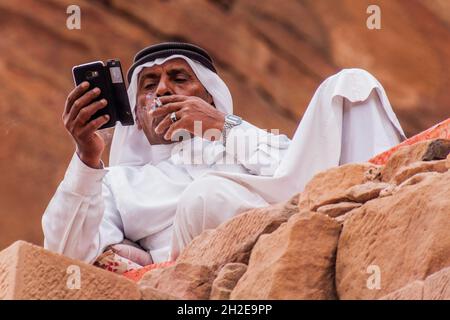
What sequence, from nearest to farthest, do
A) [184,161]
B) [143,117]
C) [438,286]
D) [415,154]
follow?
[438,286], [415,154], [184,161], [143,117]

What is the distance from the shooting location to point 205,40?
34.8 ft

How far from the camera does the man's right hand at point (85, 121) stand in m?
5.53

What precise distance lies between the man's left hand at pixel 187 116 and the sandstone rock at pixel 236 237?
127 cm

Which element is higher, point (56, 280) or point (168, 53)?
point (168, 53)

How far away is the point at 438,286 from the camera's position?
3.73 meters

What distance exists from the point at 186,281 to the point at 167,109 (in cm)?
180

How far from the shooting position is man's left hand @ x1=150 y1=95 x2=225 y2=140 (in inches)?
235

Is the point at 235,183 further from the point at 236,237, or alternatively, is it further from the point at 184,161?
the point at 184,161

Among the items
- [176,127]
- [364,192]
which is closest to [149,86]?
[176,127]

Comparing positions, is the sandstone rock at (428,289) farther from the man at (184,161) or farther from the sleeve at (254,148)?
the sleeve at (254,148)

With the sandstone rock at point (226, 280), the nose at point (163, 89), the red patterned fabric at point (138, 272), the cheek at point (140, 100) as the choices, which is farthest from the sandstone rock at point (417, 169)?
the cheek at point (140, 100)

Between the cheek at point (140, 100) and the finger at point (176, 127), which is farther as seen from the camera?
the cheek at point (140, 100)

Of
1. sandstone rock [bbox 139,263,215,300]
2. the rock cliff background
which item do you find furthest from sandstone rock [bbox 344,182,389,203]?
the rock cliff background

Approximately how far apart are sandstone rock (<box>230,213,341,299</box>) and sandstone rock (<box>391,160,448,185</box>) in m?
0.33
